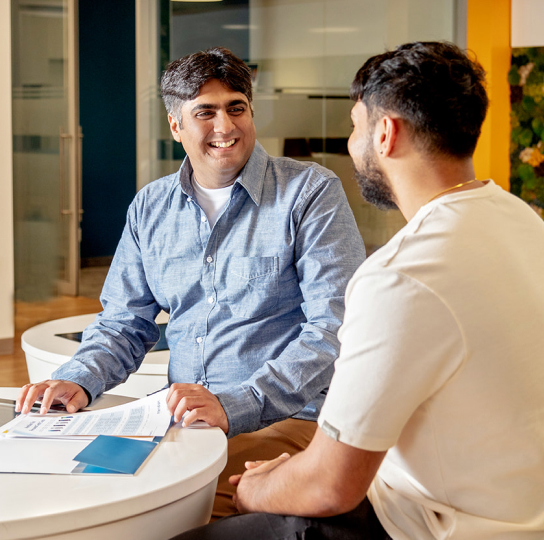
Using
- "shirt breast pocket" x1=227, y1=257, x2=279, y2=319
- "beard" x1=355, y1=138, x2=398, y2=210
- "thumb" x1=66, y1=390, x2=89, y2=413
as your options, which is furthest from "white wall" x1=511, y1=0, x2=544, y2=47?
"thumb" x1=66, y1=390, x2=89, y2=413

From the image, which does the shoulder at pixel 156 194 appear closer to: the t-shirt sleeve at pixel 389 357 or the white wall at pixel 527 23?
the t-shirt sleeve at pixel 389 357

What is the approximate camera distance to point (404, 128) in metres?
1.03

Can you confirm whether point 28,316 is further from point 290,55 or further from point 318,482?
point 318,482

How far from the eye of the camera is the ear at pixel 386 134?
1.03m

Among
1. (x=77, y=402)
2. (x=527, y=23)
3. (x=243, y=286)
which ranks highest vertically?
(x=527, y=23)

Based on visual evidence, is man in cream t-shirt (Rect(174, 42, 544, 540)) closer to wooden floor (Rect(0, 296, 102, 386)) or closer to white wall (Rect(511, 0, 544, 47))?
wooden floor (Rect(0, 296, 102, 386))

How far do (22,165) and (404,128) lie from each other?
14.1 ft

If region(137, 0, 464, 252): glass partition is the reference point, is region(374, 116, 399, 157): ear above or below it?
below

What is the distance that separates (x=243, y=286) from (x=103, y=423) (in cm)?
52

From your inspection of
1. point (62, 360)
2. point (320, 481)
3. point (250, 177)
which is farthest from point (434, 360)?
point (62, 360)

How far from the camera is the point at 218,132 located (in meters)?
1.76

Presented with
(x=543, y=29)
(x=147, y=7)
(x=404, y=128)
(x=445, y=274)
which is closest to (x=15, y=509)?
(x=445, y=274)

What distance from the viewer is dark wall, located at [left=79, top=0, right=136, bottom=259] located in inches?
290

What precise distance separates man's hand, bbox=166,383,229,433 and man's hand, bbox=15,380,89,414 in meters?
0.21
